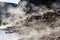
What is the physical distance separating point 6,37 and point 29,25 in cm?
141

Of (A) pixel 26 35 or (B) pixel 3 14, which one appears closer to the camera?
(A) pixel 26 35

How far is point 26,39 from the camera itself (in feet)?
18.0

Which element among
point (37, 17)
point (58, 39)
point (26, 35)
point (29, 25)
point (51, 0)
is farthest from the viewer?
point (51, 0)

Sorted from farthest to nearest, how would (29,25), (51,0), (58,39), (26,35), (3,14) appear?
(3,14) < (51,0) < (29,25) < (26,35) < (58,39)

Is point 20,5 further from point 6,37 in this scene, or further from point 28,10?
point 6,37

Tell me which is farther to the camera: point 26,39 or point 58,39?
point 26,39

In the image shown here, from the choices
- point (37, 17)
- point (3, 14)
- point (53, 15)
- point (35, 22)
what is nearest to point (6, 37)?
point (35, 22)

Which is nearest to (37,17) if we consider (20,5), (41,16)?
(41,16)

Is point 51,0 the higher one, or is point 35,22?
point 51,0

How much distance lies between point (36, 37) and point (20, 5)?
16.4 ft

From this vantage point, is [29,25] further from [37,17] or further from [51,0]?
[51,0]

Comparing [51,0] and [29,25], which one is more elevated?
[51,0]

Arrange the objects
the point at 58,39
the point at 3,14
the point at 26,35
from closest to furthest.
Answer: the point at 58,39 → the point at 26,35 → the point at 3,14

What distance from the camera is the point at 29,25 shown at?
694cm
